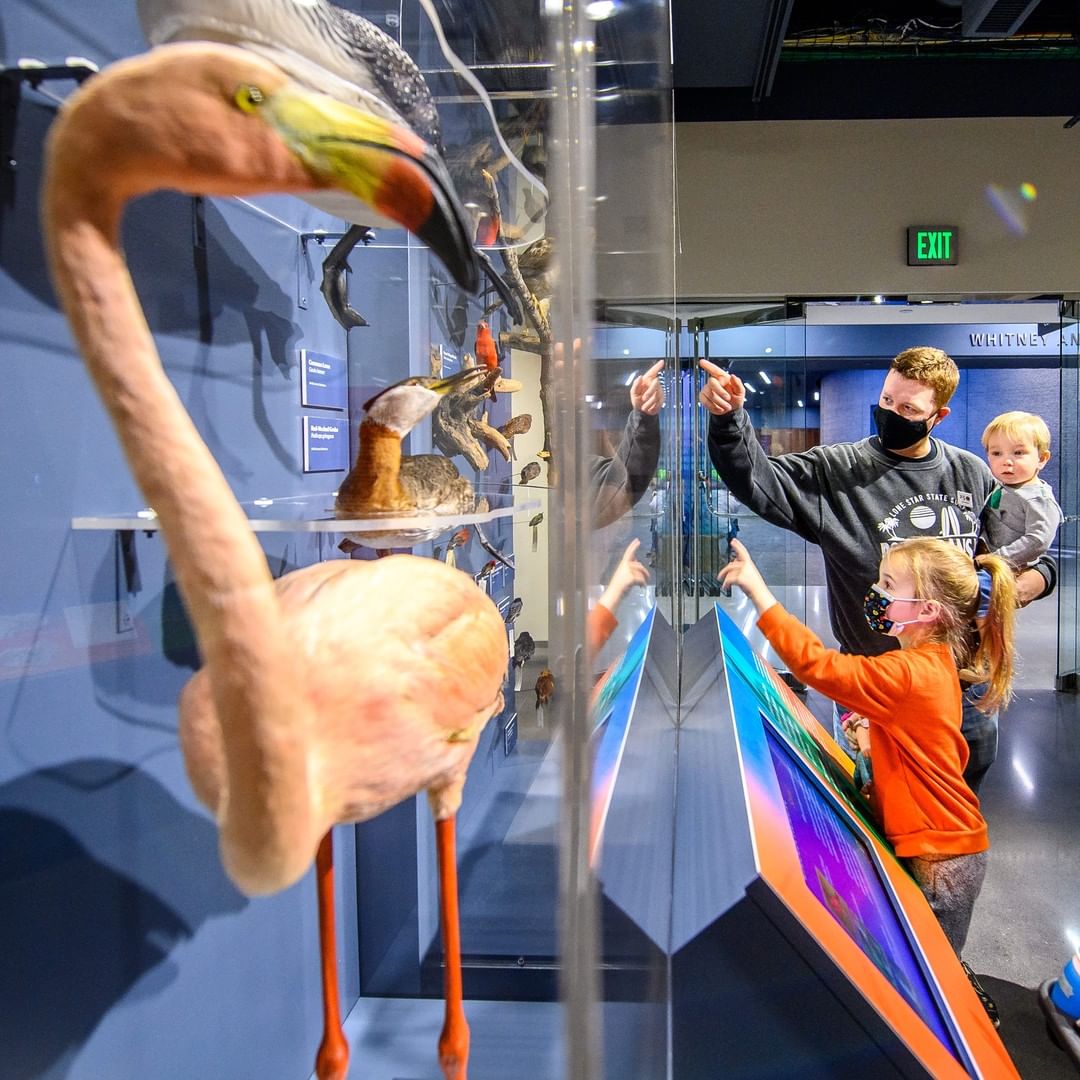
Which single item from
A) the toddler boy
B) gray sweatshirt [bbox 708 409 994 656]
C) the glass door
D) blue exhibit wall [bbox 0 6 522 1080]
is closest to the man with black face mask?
gray sweatshirt [bbox 708 409 994 656]

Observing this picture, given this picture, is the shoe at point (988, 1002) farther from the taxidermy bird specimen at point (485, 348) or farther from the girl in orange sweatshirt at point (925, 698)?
the taxidermy bird specimen at point (485, 348)

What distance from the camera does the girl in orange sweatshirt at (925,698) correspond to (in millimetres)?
1383

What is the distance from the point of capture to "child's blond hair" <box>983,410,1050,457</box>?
2.34 meters

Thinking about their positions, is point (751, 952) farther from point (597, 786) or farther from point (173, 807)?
point (173, 807)

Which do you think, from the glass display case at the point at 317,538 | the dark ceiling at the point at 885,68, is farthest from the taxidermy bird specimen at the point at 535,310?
the dark ceiling at the point at 885,68

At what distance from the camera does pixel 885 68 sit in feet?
9.77

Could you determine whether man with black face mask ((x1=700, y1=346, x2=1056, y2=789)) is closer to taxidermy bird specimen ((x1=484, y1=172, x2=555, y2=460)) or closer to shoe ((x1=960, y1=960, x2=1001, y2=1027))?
shoe ((x1=960, y1=960, x2=1001, y2=1027))

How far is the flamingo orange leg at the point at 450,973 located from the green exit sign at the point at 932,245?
3268 millimetres

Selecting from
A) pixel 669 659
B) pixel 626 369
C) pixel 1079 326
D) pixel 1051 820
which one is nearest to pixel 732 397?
pixel 669 659

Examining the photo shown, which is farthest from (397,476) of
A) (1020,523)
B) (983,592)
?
(1020,523)

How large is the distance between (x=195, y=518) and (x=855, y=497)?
1.78 meters

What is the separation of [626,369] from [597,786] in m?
0.43

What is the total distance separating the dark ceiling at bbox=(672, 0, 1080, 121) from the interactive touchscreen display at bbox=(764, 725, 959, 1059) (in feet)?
8.33

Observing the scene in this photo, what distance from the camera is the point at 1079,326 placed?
125 inches
